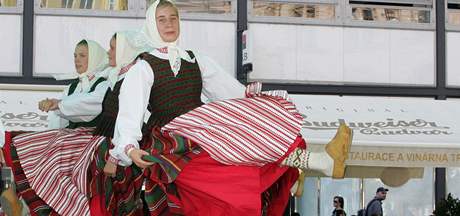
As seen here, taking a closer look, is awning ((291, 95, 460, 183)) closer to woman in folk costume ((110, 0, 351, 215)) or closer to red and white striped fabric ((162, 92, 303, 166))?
woman in folk costume ((110, 0, 351, 215))

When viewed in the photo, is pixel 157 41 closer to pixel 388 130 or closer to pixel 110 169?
pixel 110 169

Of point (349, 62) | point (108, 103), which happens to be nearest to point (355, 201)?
point (349, 62)

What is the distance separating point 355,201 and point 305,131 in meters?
6.67

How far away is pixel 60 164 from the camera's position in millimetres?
5961

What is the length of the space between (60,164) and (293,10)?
364 inches

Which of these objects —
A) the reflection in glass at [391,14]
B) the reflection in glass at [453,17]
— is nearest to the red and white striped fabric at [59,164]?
the reflection in glass at [391,14]

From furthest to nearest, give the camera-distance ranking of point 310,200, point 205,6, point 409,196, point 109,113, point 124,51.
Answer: point 310,200
point 409,196
point 205,6
point 109,113
point 124,51

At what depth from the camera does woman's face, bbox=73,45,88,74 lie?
6.81 meters

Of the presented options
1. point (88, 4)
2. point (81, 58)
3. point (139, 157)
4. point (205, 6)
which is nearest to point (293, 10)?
point (205, 6)

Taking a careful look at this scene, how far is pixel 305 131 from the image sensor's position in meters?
9.87

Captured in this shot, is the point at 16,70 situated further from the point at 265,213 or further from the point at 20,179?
the point at 265,213

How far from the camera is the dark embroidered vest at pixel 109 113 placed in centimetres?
595

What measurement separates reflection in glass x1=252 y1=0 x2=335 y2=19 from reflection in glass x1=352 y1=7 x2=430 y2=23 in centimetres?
40

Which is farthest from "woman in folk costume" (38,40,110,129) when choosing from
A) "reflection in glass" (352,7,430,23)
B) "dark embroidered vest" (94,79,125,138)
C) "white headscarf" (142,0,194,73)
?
"reflection in glass" (352,7,430,23)
